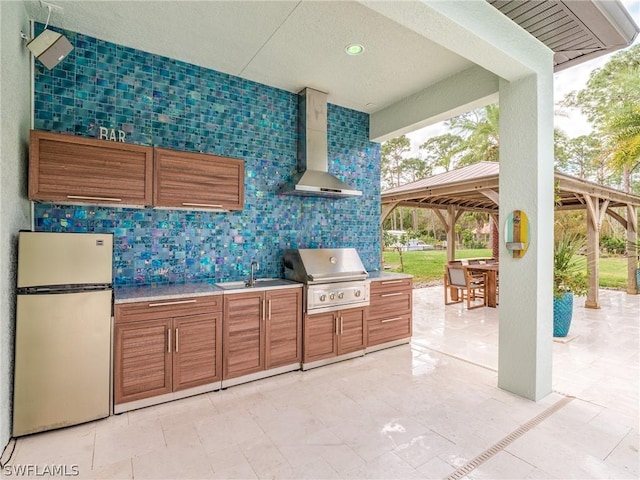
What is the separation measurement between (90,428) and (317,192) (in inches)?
116

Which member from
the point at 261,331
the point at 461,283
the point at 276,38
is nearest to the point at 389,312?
the point at 261,331

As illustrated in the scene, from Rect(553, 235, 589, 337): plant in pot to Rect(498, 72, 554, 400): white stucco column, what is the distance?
185 centimetres

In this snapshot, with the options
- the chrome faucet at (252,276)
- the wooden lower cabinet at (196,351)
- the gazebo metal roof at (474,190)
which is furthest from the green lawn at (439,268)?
the wooden lower cabinet at (196,351)

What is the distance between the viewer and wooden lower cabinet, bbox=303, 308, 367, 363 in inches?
135

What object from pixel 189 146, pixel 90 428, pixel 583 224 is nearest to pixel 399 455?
pixel 90 428

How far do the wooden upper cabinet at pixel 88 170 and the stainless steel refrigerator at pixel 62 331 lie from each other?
438 mm

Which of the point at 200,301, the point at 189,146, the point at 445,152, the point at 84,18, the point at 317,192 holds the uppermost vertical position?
the point at 445,152

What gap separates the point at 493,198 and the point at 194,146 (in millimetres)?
4780

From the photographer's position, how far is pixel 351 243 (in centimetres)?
453

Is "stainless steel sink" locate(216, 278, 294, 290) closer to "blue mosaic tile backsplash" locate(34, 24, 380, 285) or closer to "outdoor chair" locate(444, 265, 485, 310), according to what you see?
"blue mosaic tile backsplash" locate(34, 24, 380, 285)

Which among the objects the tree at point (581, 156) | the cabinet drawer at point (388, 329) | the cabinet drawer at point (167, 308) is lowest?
the cabinet drawer at point (388, 329)

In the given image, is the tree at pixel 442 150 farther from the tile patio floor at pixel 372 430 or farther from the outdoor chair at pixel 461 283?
the tile patio floor at pixel 372 430

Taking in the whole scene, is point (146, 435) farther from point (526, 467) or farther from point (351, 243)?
point (351, 243)

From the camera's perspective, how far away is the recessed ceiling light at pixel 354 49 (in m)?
2.98
